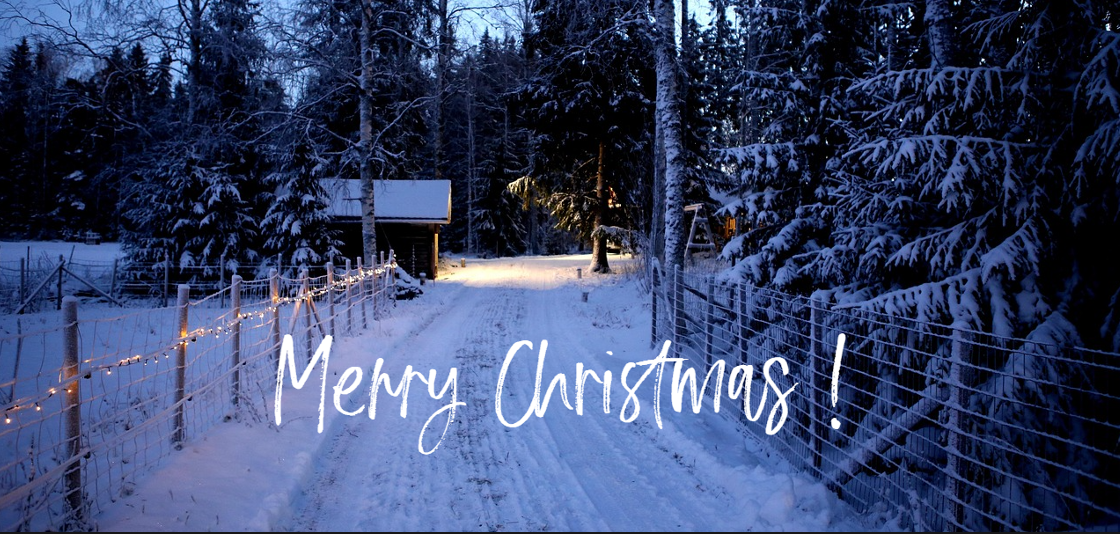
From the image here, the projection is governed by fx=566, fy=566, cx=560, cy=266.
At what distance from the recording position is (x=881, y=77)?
6328 millimetres

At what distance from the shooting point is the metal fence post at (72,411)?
143 inches

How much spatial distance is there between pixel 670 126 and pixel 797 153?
2.71 m

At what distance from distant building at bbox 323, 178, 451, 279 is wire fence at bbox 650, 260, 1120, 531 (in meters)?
20.4

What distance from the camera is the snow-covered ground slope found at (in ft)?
12.9

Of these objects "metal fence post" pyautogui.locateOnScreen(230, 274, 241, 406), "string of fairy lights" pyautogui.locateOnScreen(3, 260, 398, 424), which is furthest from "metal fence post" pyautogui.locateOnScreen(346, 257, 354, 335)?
"metal fence post" pyautogui.locateOnScreen(230, 274, 241, 406)

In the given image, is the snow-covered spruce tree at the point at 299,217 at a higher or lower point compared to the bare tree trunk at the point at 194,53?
lower

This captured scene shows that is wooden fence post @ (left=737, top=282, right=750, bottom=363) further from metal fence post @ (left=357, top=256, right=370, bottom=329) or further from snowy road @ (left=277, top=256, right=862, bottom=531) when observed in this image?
metal fence post @ (left=357, top=256, right=370, bottom=329)

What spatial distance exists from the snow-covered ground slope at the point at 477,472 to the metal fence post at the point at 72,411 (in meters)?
0.25

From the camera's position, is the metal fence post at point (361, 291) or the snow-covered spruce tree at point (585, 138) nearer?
the metal fence post at point (361, 291)

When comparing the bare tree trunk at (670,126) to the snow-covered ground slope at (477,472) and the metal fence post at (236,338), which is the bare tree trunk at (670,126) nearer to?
the snow-covered ground slope at (477,472)

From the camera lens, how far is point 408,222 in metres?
25.0

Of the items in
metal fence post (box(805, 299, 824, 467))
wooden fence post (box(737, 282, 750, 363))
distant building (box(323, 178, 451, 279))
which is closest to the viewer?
metal fence post (box(805, 299, 824, 467))

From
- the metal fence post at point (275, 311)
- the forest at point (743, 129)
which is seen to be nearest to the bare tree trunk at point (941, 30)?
the forest at point (743, 129)

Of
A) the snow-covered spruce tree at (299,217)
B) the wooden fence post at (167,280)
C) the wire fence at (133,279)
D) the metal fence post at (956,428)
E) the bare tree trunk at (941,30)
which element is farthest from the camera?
the snow-covered spruce tree at (299,217)
